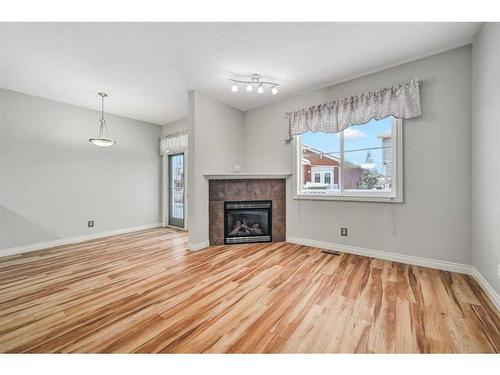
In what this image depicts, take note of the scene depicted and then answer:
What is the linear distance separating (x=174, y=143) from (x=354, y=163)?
3771 mm

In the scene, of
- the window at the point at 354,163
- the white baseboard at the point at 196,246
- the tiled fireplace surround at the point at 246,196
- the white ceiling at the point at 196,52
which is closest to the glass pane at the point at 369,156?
the window at the point at 354,163

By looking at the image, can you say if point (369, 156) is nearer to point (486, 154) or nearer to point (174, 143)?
point (486, 154)

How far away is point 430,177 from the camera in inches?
93.2

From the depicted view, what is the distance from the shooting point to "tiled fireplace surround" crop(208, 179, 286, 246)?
346cm

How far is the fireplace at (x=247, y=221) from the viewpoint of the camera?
3523 millimetres

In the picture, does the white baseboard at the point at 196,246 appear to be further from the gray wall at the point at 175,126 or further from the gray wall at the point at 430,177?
the gray wall at the point at 175,126

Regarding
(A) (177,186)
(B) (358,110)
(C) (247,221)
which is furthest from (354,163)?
(A) (177,186)

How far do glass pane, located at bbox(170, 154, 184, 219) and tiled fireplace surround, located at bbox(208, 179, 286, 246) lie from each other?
170 centimetres

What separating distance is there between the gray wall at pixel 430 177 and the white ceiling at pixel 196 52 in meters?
0.20

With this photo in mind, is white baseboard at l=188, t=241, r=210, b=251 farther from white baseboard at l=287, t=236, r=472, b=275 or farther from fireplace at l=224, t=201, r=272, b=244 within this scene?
white baseboard at l=287, t=236, r=472, b=275

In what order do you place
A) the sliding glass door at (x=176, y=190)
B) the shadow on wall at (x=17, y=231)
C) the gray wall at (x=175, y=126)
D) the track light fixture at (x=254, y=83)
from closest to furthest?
the track light fixture at (x=254, y=83) → the shadow on wall at (x=17, y=231) → the gray wall at (x=175, y=126) → the sliding glass door at (x=176, y=190)

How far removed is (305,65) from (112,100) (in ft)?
10.8

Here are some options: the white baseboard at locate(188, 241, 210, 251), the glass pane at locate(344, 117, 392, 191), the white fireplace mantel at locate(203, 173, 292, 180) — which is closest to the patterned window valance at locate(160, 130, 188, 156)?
the white fireplace mantel at locate(203, 173, 292, 180)
